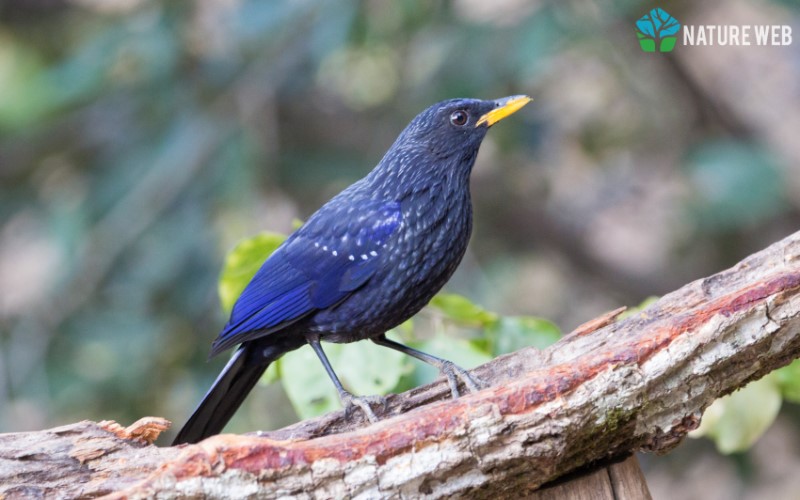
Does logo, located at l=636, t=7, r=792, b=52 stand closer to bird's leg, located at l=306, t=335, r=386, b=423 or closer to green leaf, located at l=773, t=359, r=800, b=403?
green leaf, located at l=773, t=359, r=800, b=403

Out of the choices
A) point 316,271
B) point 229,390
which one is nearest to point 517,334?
point 316,271

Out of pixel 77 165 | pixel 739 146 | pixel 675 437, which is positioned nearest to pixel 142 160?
pixel 77 165

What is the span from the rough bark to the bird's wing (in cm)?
80

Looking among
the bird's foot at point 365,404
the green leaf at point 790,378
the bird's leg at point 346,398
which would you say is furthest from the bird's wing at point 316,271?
the green leaf at point 790,378

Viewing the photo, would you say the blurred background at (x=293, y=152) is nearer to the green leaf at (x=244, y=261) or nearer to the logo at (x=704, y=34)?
the logo at (x=704, y=34)

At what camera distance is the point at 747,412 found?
10.2 feet

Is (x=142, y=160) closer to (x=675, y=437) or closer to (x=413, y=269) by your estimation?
(x=413, y=269)

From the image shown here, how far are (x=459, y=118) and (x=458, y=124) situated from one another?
2 centimetres

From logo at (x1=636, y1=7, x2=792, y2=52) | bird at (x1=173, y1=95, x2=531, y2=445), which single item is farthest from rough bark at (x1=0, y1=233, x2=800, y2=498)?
logo at (x1=636, y1=7, x2=792, y2=52)

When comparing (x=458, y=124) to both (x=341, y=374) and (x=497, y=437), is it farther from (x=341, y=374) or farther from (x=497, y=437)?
(x=497, y=437)

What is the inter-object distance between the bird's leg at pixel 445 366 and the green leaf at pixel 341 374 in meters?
0.04

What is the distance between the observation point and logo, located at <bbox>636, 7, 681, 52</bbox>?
521cm

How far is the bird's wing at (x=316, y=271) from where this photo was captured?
3.21 meters

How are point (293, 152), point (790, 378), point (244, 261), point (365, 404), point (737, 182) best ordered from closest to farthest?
point (365, 404) → point (790, 378) → point (244, 261) → point (737, 182) → point (293, 152)
